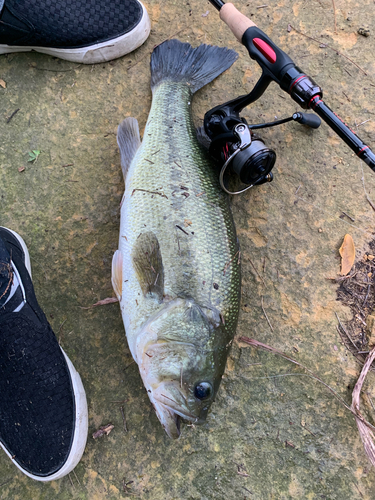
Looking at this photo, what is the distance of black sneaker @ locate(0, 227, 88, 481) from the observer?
2.47 meters

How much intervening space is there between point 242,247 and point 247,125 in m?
1.03

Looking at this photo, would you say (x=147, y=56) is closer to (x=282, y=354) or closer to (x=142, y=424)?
(x=282, y=354)

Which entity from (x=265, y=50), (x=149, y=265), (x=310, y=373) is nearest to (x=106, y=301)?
(x=149, y=265)

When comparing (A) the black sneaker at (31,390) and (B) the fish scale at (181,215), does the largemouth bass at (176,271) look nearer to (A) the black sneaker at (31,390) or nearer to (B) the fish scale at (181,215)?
(B) the fish scale at (181,215)

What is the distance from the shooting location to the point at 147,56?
10.5ft

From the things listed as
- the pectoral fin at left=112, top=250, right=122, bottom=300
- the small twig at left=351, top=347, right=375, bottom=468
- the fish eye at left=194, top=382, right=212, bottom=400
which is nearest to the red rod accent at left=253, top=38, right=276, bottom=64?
the pectoral fin at left=112, top=250, right=122, bottom=300

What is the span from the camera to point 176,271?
2.27m

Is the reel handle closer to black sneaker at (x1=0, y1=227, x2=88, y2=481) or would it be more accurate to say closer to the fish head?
the fish head

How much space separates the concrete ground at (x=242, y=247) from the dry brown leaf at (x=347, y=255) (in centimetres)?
6

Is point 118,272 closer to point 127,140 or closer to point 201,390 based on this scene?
point 201,390

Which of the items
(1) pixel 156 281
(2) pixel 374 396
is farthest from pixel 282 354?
(1) pixel 156 281

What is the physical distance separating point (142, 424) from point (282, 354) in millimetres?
1280

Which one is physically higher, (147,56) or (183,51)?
(183,51)

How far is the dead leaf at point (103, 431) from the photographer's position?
8.50ft
